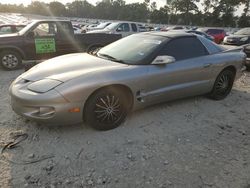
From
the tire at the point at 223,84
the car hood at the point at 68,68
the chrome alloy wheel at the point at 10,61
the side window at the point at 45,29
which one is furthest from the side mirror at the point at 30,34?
the tire at the point at 223,84

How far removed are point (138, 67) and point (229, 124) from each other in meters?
1.86

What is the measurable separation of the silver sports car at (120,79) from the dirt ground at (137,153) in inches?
12.3

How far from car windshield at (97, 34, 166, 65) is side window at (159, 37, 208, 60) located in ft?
0.59

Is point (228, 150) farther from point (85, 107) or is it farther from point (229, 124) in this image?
point (85, 107)

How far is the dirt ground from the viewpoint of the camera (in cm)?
298

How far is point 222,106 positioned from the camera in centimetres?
535

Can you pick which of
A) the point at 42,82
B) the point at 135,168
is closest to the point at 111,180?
the point at 135,168

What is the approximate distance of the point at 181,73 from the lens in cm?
466

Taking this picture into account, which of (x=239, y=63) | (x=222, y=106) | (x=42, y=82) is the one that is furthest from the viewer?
(x=239, y=63)

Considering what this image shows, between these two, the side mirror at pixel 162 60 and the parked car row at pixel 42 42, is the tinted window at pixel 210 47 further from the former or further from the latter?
the parked car row at pixel 42 42

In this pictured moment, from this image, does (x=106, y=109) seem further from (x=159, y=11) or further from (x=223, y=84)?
(x=159, y=11)

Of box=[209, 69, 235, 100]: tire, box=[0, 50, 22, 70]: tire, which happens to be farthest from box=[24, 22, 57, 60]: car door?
box=[209, 69, 235, 100]: tire

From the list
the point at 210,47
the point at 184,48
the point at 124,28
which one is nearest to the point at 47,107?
the point at 184,48

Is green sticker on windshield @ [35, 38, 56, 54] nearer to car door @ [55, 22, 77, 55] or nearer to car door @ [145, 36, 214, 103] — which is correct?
car door @ [55, 22, 77, 55]
